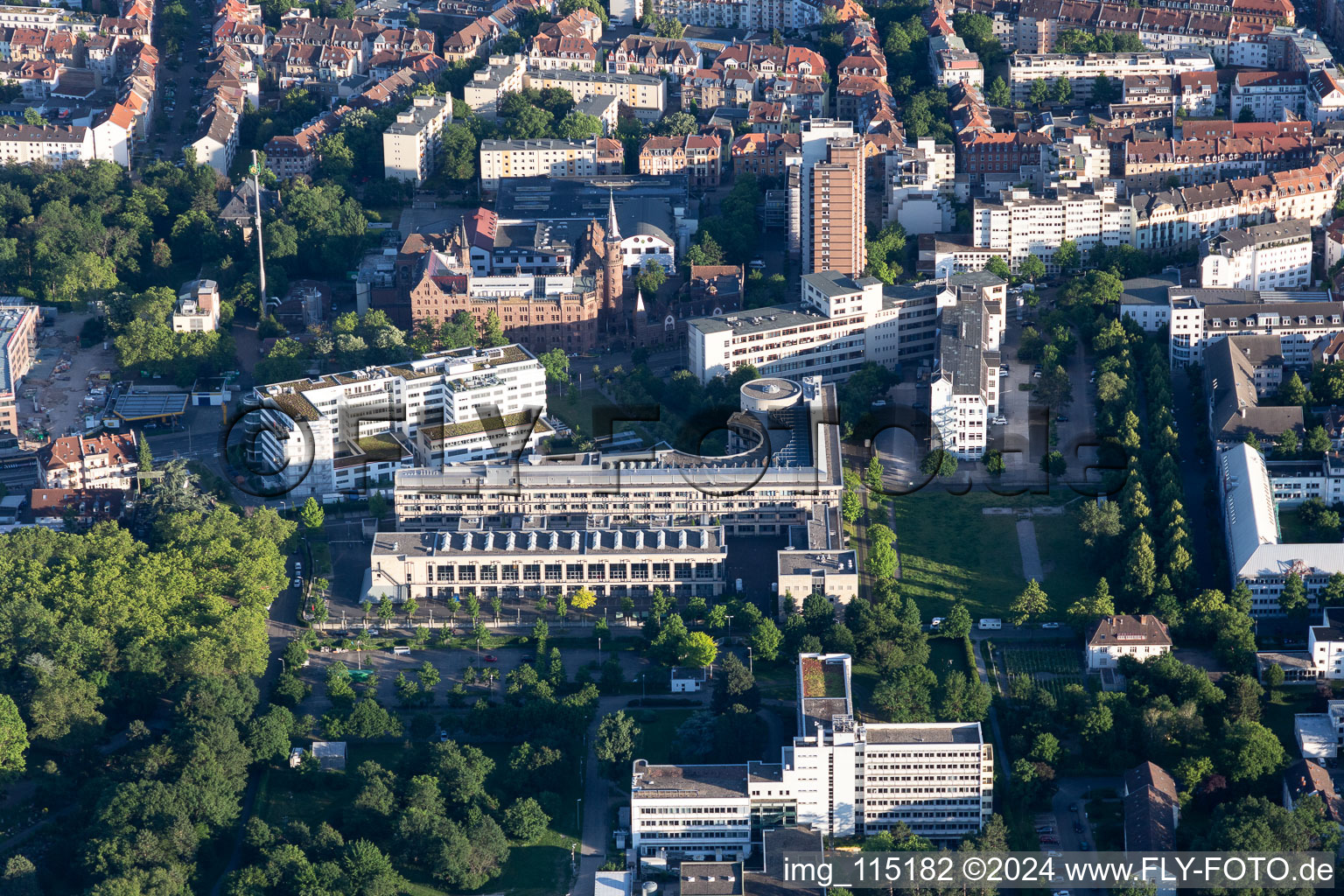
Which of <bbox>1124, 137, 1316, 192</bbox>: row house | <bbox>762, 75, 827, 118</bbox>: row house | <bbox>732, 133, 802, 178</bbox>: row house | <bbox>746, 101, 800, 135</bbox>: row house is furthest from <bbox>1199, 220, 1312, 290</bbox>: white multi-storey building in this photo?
<bbox>762, 75, 827, 118</bbox>: row house

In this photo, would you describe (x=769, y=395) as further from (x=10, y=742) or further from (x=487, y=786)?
(x=10, y=742)

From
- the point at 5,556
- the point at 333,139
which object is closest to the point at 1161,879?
the point at 5,556

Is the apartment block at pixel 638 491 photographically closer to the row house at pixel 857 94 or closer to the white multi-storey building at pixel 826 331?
the white multi-storey building at pixel 826 331

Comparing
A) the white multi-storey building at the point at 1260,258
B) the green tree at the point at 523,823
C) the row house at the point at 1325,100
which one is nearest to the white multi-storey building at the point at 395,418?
the green tree at the point at 523,823

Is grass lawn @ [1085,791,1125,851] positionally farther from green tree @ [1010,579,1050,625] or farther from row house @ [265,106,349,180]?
row house @ [265,106,349,180]

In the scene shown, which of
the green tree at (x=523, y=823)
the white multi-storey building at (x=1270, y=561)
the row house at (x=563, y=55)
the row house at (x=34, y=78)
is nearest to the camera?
the green tree at (x=523, y=823)

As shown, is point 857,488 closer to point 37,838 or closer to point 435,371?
point 435,371
